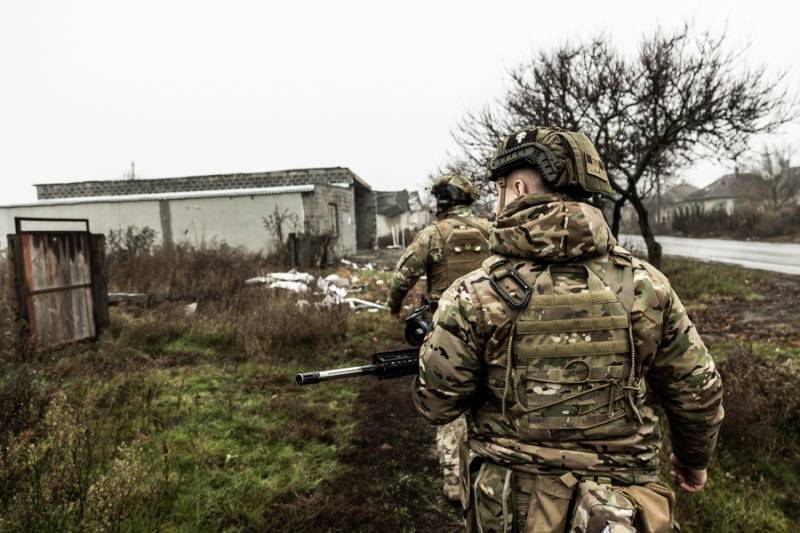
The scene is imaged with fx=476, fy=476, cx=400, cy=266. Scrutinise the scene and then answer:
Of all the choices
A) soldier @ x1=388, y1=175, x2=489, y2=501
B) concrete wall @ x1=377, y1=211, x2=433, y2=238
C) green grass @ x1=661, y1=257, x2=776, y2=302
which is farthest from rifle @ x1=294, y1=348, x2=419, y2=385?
concrete wall @ x1=377, y1=211, x2=433, y2=238

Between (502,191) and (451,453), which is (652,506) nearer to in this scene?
(502,191)

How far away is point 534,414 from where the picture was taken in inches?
60.2

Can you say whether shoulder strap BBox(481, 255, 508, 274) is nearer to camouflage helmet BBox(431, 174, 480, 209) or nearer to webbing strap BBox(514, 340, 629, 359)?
webbing strap BBox(514, 340, 629, 359)

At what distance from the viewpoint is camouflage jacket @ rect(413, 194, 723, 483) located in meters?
1.52

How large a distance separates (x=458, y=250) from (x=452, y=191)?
50 centimetres

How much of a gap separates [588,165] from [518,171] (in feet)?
0.77

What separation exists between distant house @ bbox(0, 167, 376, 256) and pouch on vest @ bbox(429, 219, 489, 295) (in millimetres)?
13264

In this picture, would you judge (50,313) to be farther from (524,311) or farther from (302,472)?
(524,311)

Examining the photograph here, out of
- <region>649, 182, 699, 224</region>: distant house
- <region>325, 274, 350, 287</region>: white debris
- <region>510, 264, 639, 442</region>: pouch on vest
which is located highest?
<region>649, 182, 699, 224</region>: distant house

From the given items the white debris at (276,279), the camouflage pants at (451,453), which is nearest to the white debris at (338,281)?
the white debris at (276,279)

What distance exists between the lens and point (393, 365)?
2.05m

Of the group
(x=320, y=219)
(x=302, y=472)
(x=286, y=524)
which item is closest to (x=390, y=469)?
(x=302, y=472)

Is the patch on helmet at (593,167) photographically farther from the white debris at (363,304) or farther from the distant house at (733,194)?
the distant house at (733,194)

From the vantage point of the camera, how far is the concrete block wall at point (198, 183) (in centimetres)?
2072
